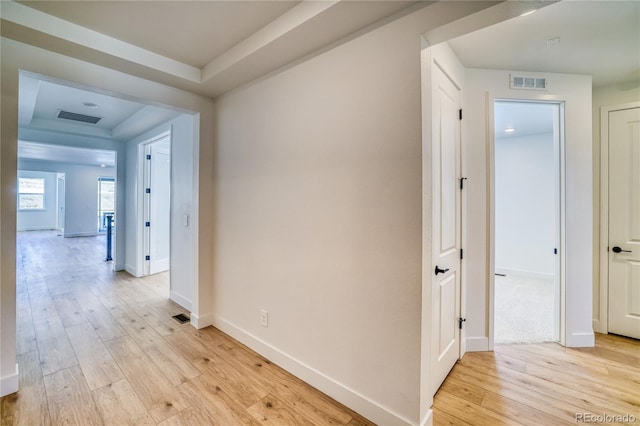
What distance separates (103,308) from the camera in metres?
3.28

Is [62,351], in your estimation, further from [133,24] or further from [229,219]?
[133,24]

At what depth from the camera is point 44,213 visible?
427 inches

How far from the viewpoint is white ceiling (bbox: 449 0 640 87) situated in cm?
170

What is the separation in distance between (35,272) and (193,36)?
5.64 meters

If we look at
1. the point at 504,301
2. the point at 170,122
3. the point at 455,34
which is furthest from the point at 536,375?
the point at 170,122

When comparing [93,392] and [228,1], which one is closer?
[228,1]

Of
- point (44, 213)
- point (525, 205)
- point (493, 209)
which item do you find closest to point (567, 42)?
point (493, 209)

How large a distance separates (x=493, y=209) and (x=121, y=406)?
3.29m

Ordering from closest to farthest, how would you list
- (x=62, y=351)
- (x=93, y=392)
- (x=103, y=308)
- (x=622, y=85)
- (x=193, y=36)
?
(x=93, y=392), (x=193, y=36), (x=62, y=351), (x=622, y=85), (x=103, y=308)

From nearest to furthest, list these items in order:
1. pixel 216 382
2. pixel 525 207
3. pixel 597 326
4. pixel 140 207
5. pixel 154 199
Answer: pixel 216 382, pixel 597 326, pixel 140 207, pixel 154 199, pixel 525 207

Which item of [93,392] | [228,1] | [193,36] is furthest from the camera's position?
[193,36]

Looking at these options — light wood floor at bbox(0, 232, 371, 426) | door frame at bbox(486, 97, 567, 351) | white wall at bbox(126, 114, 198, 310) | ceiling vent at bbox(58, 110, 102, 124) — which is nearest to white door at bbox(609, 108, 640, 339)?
door frame at bbox(486, 97, 567, 351)

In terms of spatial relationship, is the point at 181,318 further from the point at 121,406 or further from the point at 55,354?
the point at 121,406

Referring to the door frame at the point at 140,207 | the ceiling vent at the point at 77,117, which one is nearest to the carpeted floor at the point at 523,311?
the door frame at the point at 140,207
